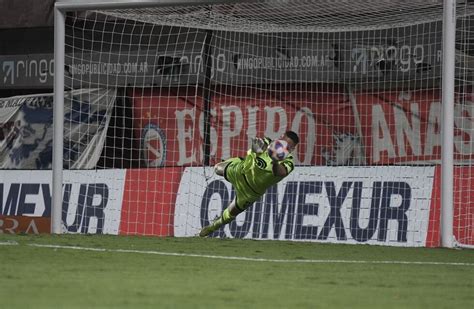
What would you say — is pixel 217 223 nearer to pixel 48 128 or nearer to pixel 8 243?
pixel 8 243

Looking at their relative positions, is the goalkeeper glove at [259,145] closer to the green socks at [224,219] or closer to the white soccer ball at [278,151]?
the white soccer ball at [278,151]

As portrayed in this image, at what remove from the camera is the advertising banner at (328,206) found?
16.0m

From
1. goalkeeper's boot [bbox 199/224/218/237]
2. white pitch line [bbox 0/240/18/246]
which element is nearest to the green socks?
goalkeeper's boot [bbox 199/224/218/237]

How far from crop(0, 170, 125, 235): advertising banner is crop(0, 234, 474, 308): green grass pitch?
3228 mm

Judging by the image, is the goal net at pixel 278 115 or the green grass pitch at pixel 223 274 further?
the goal net at pixel 278 115

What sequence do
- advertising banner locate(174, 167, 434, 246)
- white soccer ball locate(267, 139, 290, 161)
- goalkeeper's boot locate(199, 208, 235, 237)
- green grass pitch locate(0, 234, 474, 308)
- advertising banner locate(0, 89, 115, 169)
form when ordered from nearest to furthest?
1. green grass pitch locate(0, 234, 474, 308)
2. white soccer ball locate(267, 139, 290, 161)
3. advertising banner locate(174, 167, 434, 246)
4. goalkeeper's boot locate(199, 208, 235, 237)
5. advertising banner locate(0, 89, 115, 169)

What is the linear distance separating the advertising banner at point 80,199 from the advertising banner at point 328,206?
1.11 meters

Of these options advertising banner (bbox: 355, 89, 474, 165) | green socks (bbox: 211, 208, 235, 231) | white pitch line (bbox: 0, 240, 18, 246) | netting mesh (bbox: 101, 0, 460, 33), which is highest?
netting mesh (bbox: 101, 0, 460, 33)

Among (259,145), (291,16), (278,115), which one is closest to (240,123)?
(278,115)

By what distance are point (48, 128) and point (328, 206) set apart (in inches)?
275

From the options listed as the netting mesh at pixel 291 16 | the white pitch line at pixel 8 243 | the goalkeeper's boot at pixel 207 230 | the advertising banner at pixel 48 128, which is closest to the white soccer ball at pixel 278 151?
the goalkeeper's boot at pixel 207 230

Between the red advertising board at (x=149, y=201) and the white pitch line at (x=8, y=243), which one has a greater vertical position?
the red advertising board at (x=149, y=201)

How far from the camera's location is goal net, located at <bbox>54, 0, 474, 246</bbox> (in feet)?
53.6

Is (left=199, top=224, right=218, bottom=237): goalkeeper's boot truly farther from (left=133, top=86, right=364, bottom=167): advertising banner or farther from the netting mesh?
the netting mesh
